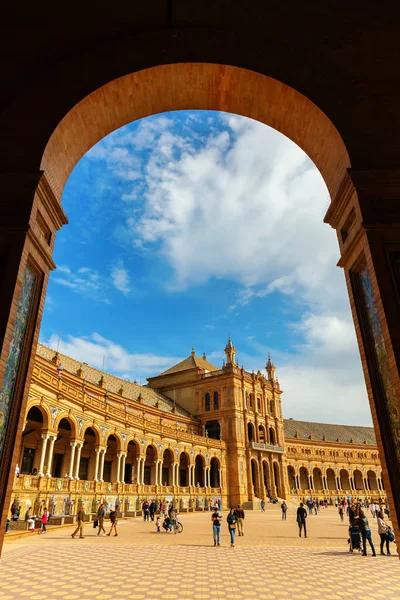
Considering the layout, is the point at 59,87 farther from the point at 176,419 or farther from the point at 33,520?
the point at 176,419

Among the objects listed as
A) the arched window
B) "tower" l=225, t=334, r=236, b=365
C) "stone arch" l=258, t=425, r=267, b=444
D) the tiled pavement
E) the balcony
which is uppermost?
"tower" l=225, t=334, r=236, b=365

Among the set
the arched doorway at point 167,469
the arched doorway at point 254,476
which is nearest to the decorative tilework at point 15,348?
the arched doorway at point 167,469

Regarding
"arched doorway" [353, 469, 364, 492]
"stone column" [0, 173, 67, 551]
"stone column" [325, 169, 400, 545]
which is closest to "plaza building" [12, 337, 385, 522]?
"arched doorway" [353, 469, 364, 492]

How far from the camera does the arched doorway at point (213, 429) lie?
53300 millimetres

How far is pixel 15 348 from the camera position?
6.14 m


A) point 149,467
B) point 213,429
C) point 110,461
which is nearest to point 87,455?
point 110,461

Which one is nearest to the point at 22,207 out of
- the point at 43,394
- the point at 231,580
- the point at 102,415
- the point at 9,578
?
the point at 9,578

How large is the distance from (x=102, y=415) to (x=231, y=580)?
2075 centimetres

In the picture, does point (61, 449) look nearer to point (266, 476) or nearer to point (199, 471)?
point (199, 471)

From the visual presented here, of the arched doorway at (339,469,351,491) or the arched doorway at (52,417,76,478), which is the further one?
the arched doorway at (339,469,351,491)

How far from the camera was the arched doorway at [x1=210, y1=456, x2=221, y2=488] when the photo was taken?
48469 millimetres

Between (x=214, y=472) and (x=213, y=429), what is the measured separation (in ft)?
19.2

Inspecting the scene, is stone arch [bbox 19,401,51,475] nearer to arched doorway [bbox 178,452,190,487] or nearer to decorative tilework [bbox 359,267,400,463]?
arched doorway [bbox 178,452,190,487]

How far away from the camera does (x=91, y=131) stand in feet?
27.0
